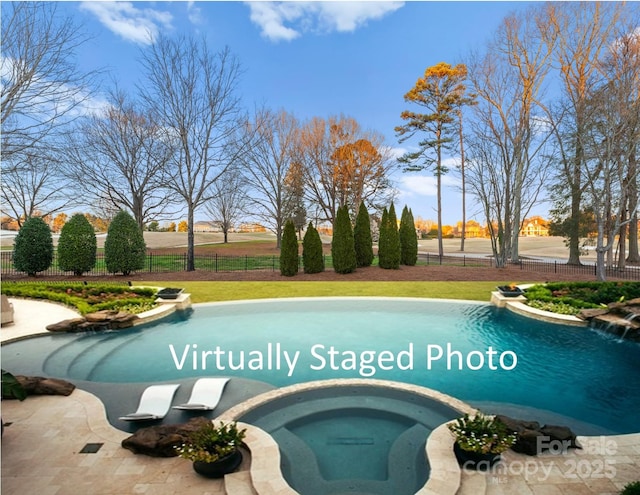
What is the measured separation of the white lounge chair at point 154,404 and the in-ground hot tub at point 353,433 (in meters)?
1.22

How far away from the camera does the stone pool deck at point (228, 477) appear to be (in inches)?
129

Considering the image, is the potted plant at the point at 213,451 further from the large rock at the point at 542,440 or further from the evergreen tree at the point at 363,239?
the evergreen tree at the point at 363,239

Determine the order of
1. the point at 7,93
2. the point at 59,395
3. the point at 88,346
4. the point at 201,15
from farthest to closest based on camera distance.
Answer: the point at 7,93
the point at 201,15
the point at 88,346
the point at 59,395

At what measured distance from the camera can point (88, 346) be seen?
823 centimetres

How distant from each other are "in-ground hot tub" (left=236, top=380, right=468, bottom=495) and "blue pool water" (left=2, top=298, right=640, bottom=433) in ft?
2.96

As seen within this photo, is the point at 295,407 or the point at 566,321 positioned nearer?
the point at 295,407

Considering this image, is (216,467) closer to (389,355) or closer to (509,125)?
(389,355)

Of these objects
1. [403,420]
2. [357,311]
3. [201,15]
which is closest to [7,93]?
[201,15]

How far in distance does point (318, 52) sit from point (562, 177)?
18887 mm

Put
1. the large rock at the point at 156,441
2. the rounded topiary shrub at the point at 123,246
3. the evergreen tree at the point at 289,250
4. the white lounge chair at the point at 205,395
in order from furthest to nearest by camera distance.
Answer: the evergreen tree at the point at 289,250
the rounded topiary shrub at the point at 123,246
the white lounge chair at the point at 205,395
the large rock at the point at 156,441

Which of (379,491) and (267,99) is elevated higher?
(267,99)

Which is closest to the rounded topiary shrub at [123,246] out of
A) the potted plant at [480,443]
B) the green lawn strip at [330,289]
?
the green lawn strip at [330,289]

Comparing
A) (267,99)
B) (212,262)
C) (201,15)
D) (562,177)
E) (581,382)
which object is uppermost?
(267,99)

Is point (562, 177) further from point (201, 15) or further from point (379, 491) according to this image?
point (379, 491)
